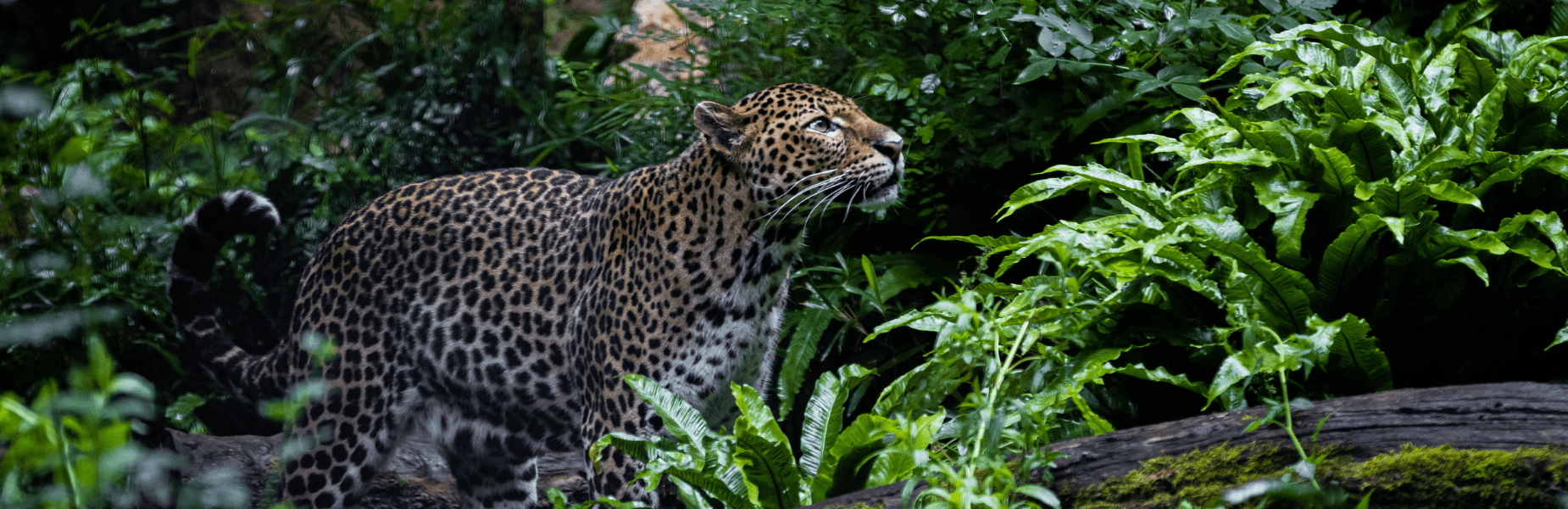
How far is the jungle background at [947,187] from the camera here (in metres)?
2.61

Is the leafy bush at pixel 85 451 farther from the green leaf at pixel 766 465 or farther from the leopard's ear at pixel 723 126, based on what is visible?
the leopard's ear at pixel 723 126

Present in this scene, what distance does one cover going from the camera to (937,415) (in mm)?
2504

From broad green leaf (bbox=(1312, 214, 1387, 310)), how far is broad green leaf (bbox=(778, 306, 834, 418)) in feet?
6.33

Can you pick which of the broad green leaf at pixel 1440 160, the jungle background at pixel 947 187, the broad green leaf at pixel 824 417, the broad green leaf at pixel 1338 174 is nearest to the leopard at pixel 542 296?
the jungle background at pixel 947 187

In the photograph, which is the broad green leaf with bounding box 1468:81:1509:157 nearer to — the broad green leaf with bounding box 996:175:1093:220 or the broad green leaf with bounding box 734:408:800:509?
the broad green leaf with bounding box 996:175:1093:220

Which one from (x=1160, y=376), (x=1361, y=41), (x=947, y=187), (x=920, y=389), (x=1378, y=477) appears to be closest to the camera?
(x=1378, y=477)

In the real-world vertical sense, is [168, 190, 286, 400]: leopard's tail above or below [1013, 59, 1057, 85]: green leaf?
below

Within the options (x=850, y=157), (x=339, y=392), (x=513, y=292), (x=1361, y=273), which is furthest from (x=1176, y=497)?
(x=339, y=392)

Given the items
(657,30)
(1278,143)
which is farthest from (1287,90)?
(657,30)

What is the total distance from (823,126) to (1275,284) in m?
1.52

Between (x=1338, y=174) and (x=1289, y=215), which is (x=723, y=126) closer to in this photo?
(x=1289, y=215)

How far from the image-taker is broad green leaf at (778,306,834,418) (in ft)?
13.7

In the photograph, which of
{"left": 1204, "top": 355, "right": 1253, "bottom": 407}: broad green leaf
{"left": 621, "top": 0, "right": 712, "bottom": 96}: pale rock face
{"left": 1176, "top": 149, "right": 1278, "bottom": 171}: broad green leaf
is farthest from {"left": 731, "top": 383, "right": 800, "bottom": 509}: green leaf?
{"left": 621, "top": 0, "right": 712, "bottom": 96}: pale rock face

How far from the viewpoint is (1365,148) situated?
289 centimetres
